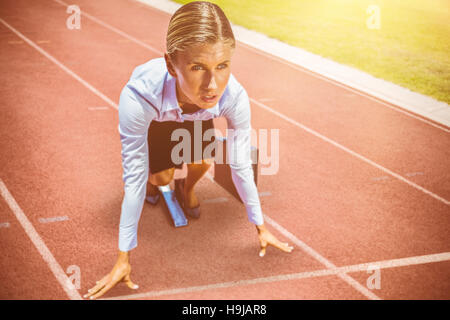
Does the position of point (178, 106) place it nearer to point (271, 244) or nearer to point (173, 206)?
point (271, 244)

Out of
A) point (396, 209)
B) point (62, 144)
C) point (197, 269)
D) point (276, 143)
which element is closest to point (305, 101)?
point (276, 143)

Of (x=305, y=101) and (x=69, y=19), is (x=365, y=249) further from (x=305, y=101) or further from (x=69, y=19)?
(x=69, y=19)

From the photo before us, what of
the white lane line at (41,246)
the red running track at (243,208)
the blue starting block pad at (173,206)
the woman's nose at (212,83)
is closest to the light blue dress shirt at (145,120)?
the woman's nose at (212,83)

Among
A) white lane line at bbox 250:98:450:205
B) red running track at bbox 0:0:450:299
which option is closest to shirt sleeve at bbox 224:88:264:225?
red running track at bbox 0:0:450:299

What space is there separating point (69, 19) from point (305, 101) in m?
8.02

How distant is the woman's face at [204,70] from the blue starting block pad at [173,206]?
197 cm

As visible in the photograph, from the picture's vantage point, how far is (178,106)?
3299 millimetres

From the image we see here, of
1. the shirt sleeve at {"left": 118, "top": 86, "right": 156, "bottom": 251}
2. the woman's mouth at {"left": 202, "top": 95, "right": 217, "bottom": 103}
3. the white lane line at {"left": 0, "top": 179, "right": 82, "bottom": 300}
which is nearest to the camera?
the woman's mouth at {"left": 202, "top": 95, "right": 217, "bottom": 103}

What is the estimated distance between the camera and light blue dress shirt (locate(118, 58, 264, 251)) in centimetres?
317

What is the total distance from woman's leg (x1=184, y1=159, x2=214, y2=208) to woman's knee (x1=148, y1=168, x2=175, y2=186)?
196mm

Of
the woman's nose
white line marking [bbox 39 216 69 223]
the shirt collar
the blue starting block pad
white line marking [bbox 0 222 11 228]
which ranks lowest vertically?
white line marking [bbox 39 216 69 223]

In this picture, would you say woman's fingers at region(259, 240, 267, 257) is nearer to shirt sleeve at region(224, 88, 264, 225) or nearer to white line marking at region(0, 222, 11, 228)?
shirt sleeve at region(224, 88, 264, 225)

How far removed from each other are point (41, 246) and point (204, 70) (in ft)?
8.00

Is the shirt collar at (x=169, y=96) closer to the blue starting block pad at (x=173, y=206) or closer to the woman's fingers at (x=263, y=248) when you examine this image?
the woman's fingers at (x=263, y=248)
